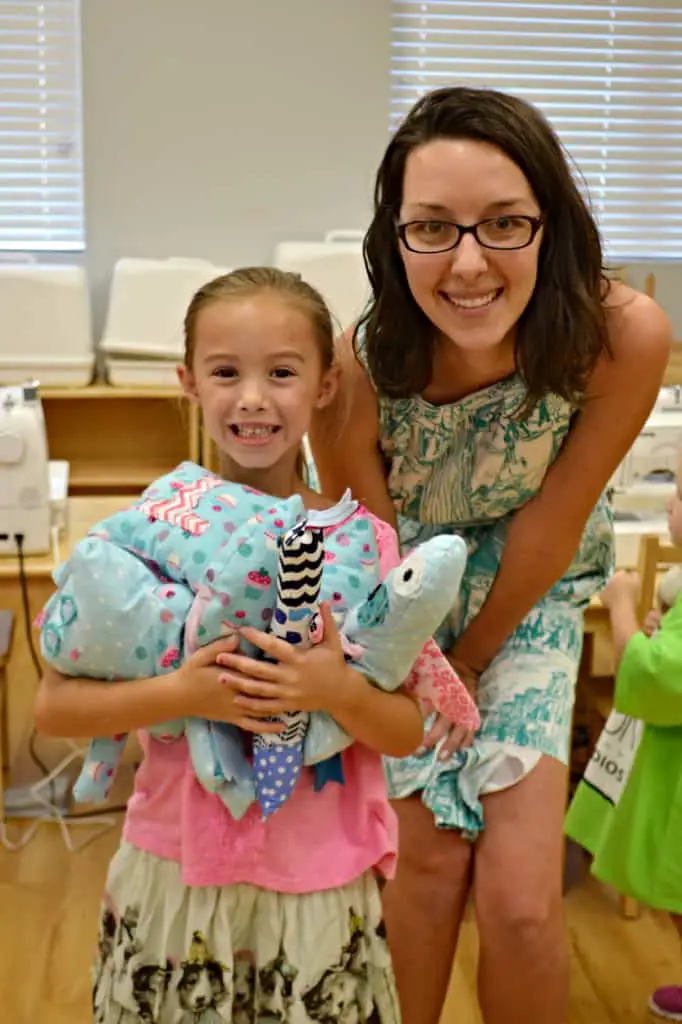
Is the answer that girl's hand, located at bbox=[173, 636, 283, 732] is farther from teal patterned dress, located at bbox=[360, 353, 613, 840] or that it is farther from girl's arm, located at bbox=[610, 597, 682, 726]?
girl's arm, located at bbox=[610, 597, 682, 726]

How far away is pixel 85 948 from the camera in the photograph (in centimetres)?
231

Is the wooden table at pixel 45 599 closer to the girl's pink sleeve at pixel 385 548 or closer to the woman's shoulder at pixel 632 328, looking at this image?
the woman's shoulder at pixel 632 328

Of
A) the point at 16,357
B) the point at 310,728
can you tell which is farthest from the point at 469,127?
the point at 16,357

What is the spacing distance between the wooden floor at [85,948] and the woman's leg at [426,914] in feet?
1.80

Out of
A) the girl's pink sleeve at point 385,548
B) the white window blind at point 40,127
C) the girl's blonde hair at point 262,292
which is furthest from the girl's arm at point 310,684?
the white window blind at point 40,127

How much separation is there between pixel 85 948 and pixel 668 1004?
1037 millimetres

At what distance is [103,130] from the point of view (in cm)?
363

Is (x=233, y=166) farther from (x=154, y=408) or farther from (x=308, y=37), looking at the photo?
(x=154, y=408)

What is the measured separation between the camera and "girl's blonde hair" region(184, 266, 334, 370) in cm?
129

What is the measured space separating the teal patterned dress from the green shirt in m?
0.12

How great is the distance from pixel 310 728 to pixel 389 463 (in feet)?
1.97

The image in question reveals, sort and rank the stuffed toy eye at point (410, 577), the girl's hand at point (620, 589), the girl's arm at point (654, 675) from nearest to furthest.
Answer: the stuffed toy eye at point (410, 577) < the girl's arm at point (654, 675) < the girl's hand at point (620, 589)

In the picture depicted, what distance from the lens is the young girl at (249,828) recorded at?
1.15m

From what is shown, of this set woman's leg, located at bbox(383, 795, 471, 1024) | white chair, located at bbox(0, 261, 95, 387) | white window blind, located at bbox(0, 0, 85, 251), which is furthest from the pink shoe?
white window blind, located at bbox(0, 0, 85, 251)
